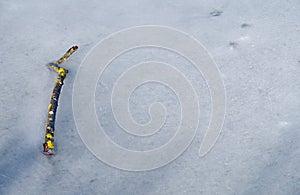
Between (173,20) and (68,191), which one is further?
(173,20)

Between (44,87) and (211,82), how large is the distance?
2.00 m

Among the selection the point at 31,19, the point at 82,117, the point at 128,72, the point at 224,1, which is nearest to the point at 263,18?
the point at 224,1

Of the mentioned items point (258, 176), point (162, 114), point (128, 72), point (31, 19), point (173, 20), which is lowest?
point (258, 176)

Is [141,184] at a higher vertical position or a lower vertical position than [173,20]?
lower

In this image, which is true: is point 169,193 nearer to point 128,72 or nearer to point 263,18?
point 128,72

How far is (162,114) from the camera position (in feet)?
13.9

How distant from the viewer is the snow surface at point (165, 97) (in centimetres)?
379

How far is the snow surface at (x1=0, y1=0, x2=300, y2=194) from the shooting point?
3.79 meters

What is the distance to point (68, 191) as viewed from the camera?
3.74 meters

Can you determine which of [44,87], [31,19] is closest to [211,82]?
[44,87]

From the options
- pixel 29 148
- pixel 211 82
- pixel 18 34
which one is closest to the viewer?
pixel 29 148

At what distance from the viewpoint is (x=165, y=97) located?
4.35 m

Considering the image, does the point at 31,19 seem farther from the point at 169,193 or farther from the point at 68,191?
the point at 169,193

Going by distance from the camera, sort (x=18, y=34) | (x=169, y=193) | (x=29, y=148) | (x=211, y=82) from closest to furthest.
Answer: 1. (x=169, y=193)
2. (x=29, y=148)
3. (x=211, y=82)
4. (x=18, y=34)
